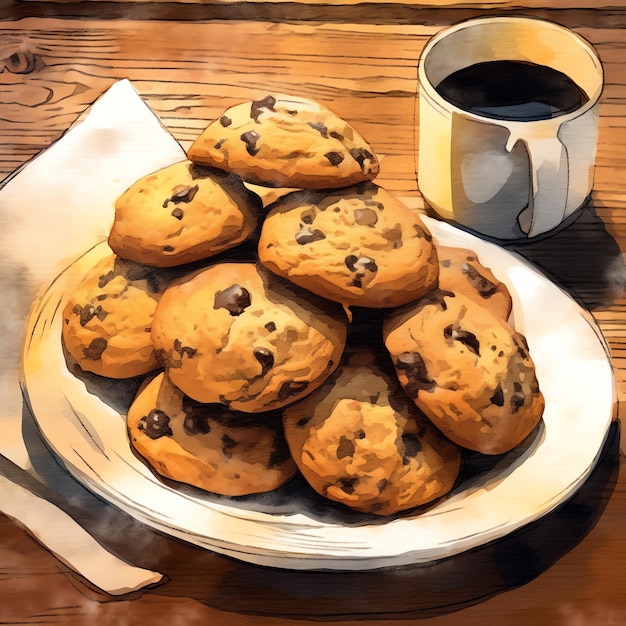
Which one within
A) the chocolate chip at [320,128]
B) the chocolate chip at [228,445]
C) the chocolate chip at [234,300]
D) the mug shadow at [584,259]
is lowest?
the mug shadow at [584,259]

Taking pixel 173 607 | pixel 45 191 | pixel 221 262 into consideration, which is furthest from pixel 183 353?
pixel 45 191

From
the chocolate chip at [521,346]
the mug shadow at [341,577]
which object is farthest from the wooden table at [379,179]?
the chocolate chip at [521,346]

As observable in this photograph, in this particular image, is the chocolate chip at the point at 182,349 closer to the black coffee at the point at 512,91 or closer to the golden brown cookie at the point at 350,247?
the golden brown cookie at the point at 350,247

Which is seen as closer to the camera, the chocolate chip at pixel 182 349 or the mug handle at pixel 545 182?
the chocolate chip at pixel 182 349

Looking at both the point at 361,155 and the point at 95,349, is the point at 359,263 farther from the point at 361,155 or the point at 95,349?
the point at 95,349

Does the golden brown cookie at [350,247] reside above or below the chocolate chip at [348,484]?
above

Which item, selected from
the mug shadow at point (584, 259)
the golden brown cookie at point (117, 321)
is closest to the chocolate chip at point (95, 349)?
the golden brown cookie at point (117, 321)
